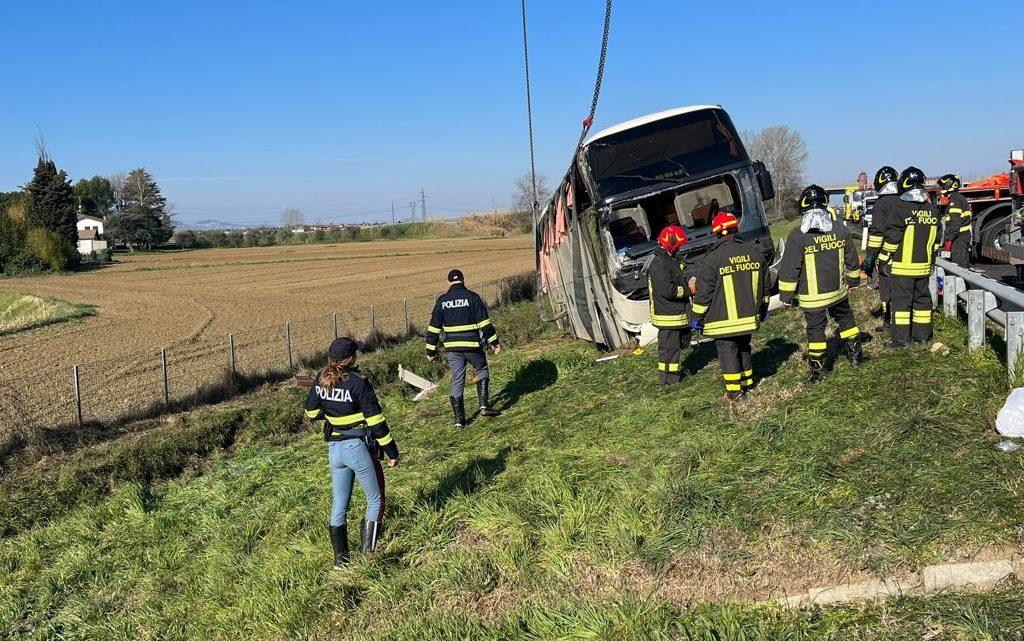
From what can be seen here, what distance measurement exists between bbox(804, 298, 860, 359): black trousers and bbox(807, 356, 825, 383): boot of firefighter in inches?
1.1

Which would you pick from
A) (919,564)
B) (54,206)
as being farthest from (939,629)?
(54,206)

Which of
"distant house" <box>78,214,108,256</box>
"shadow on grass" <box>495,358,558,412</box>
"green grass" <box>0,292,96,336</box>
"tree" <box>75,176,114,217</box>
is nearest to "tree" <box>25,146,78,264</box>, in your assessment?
"distant house" <box>78,214,108,256</box>

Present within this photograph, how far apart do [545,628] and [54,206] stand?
260 feet

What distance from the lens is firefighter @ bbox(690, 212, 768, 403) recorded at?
7191mm

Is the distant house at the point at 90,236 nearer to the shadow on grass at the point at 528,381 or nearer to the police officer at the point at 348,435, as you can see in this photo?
the shadow on grass at the point at 528,381

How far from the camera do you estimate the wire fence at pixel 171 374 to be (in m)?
14.0

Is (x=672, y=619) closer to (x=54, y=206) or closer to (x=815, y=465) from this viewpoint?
(x=815, y=465)

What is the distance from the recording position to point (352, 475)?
20.1 ft

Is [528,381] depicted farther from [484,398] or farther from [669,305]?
[669,305]

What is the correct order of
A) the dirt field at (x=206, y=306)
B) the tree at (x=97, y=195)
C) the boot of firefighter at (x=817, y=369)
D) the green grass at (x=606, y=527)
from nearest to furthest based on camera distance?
the green grass at (x=606, y=527) → the boot of firefighter at (x=817, y=369) → the dirt field at (x=206, y=306) → the tree at (x=97, y=195)

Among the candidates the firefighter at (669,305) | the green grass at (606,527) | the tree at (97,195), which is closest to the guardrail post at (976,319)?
the green grass at (606,527)

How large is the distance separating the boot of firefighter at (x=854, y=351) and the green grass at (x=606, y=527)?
157 millimetres

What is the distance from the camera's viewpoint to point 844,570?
4.25 m

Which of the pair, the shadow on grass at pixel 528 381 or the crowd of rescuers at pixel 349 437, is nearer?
the crowd of rescuers at pixel 349 437
